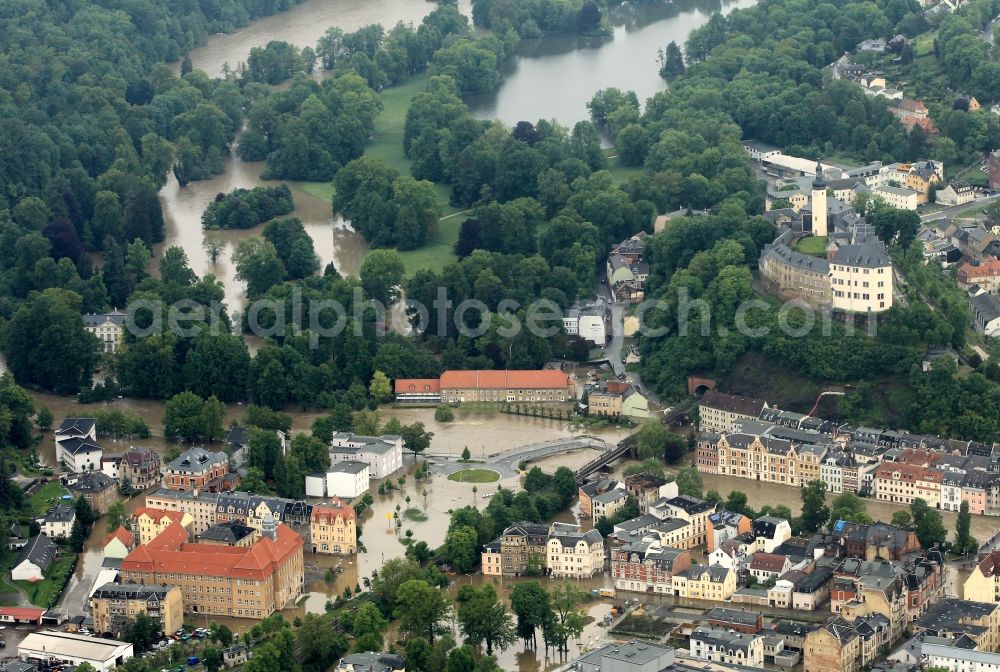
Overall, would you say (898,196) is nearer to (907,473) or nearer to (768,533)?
(907,473)

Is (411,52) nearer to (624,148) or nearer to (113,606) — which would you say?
(624,148)

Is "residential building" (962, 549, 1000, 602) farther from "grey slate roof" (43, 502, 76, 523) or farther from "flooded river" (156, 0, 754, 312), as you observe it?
"flooded river" (156, 0, 754, 312)

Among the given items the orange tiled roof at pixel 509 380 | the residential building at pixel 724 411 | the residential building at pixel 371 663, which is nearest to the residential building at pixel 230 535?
the residential building at pixel 371 663

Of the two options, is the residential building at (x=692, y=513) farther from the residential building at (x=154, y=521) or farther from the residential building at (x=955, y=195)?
the residential building at (x=955, y=195)

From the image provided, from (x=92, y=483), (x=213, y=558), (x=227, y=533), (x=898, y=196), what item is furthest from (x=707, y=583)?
(x=898, y=196)

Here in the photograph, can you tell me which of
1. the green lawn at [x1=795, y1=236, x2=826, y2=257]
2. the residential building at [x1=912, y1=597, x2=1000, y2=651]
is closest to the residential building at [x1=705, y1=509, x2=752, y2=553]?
the residential building at [x1=912, y1=597, x2=1000, y2=651]
